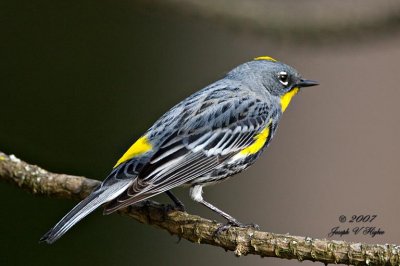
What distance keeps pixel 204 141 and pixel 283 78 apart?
1008 millimetres

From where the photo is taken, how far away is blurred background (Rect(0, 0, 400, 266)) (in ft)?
15.7

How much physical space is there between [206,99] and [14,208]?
8.17 feet

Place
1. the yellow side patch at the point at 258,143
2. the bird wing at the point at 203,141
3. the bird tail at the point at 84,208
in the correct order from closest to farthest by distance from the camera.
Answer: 1. the bird tail at the point at 84,208
2. the bird wing at the point at 203,141
3. the yellow side patch at the point at 258,143

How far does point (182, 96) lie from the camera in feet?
23.0

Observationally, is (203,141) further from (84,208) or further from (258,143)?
(84,208)

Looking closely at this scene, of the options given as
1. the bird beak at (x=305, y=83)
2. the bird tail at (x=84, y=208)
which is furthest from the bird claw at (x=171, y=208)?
the bird beak at (x=305, y=83)

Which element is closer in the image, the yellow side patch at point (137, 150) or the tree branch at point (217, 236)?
the tree branch at point (217, 236)

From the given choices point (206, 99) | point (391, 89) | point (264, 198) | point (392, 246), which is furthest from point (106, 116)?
point (392, 246)

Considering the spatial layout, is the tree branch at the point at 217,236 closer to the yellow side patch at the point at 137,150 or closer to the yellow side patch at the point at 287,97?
the yellow side patch at the point at 137,150

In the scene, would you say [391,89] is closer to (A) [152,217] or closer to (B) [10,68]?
(A) [152,217]

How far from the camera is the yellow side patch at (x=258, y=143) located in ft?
15.2

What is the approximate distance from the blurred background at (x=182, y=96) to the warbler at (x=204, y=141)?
0.34m

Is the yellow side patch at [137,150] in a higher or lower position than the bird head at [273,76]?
lower

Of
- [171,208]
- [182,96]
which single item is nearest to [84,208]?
[171,208]
